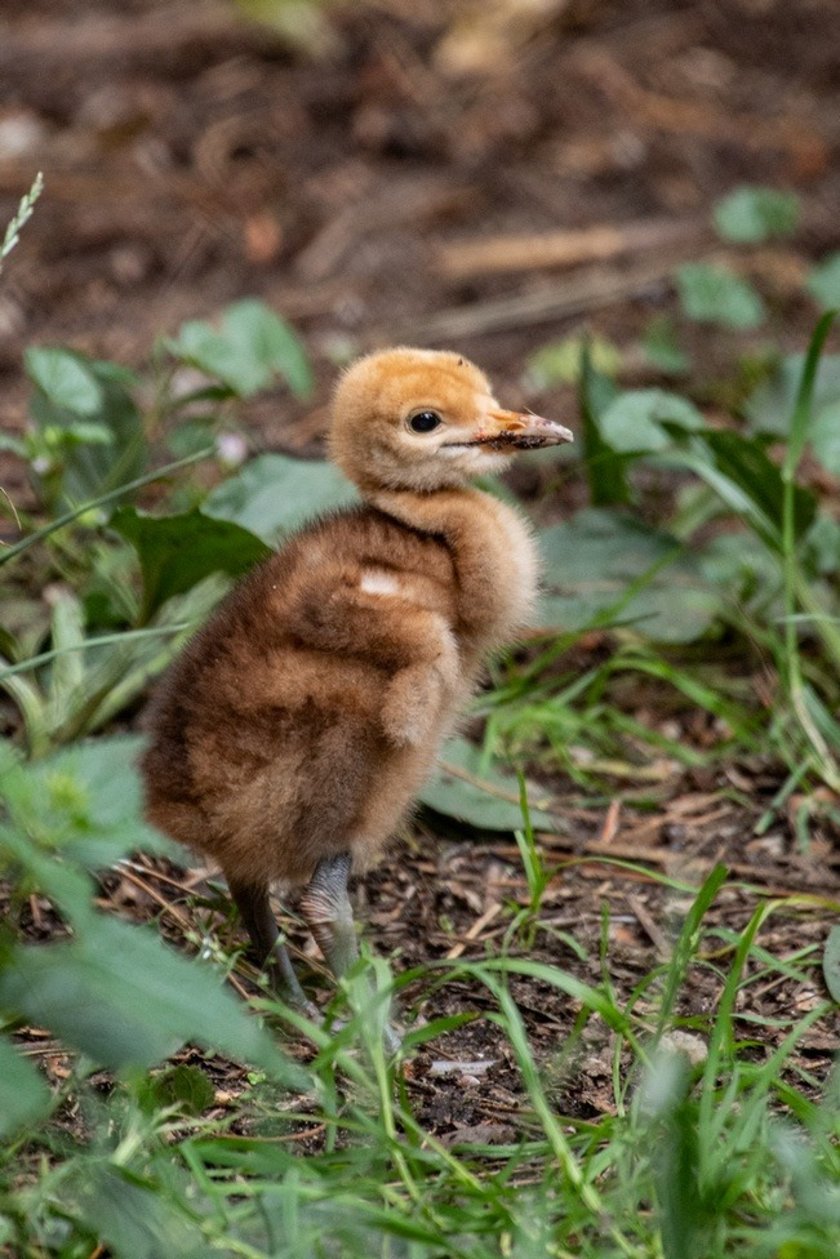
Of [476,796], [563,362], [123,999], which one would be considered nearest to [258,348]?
[563,362]

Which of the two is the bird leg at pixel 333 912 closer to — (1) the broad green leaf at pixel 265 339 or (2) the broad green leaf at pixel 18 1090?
(2) the broad green leaf at pixel 18 1090

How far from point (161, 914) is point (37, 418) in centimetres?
157

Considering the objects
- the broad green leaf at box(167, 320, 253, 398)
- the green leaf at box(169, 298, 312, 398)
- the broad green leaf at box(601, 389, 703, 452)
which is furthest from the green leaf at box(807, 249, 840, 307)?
the broad green leaf at box(167, 320, 253, 398)

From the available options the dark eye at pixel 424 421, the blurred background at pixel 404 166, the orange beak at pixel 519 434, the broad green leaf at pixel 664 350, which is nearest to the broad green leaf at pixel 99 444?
the blurred background at pixel 404 166

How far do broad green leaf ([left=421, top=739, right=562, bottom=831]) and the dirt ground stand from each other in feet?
5.58

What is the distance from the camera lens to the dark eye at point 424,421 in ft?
11.9

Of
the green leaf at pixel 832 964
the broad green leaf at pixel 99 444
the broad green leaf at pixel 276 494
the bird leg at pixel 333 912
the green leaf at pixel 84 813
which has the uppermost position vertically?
the green leaf at pixel 84 813

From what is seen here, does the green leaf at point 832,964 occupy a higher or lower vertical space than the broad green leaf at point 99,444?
lower

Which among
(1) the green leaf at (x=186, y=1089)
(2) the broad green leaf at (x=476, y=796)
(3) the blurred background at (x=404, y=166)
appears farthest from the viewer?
(3) the blurred background at (x=404, y=166)

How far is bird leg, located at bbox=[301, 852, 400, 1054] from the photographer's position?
337 cm

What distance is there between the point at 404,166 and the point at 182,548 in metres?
4.09

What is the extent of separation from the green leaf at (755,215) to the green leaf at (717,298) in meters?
0.28

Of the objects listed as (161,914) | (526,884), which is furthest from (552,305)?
(161,914)

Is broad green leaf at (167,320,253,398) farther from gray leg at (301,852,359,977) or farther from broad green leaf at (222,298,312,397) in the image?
gray leg at (301,852,359,977)
